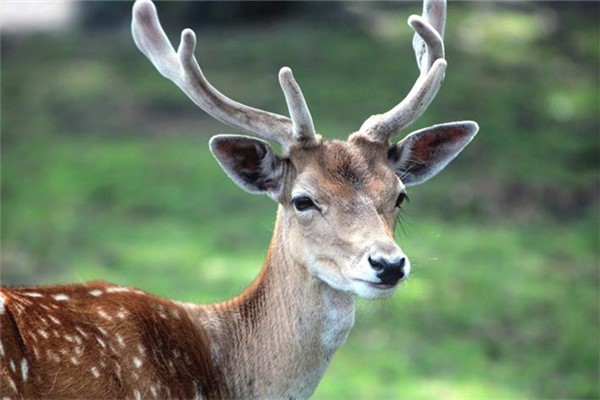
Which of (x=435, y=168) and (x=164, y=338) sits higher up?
(x=435, y=168)

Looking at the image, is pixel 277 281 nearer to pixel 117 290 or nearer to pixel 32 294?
pixel 117 290

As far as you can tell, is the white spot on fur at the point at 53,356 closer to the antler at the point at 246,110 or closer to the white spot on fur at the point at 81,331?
the white spot on fur at the point at 81,331

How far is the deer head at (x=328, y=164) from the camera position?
5.46 metres

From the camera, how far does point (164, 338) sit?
5.59 meters

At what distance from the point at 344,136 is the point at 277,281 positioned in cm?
746

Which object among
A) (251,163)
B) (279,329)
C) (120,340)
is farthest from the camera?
(251,163)

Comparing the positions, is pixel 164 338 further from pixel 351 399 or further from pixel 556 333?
pixel 556 333

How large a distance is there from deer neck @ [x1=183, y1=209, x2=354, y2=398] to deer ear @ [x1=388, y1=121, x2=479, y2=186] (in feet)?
2.28

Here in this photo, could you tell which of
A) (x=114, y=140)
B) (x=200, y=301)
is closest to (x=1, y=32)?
(x=114, y=140)

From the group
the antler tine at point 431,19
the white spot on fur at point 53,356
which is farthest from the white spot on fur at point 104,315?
the antler tine at point 431,19

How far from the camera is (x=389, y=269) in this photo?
5.21 meters

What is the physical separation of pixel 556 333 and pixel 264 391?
4687 millimetres

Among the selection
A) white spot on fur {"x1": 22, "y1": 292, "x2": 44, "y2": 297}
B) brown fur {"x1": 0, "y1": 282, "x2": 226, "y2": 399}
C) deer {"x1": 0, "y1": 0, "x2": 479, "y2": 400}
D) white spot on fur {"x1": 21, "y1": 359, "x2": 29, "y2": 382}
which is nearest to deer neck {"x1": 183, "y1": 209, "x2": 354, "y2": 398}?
deer {"x1": 0, "y1": 0, "x2": 479, "y2": 400}

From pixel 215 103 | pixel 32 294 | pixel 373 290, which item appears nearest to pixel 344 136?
pixel 215 103
